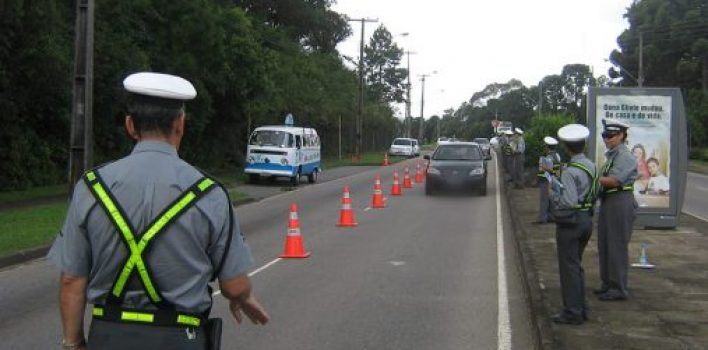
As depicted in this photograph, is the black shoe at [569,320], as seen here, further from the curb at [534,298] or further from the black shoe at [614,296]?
the black shoe at [614,296]

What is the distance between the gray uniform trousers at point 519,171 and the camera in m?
24.2

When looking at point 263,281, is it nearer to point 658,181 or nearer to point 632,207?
point 632,207

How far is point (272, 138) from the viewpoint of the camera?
1088 inches

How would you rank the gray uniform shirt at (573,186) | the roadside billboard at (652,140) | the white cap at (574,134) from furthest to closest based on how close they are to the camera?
the roadside billboard at (652,140), the white cap at (574,134), the gray uniform shirt at (573,186)

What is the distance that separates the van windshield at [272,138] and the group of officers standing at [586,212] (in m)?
19.9

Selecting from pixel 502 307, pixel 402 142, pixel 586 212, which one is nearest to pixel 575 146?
pixel 586 212

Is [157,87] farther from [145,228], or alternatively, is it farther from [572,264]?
[572,264]

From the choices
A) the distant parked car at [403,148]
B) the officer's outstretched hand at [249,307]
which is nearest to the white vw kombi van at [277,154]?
the officer's outstretched hand at [249,307]

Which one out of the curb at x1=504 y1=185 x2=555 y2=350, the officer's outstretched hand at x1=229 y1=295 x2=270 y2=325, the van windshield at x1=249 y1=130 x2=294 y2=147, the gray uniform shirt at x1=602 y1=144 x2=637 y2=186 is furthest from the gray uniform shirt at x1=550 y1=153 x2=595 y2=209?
the van windshield at x1=249 y1=130 x2=294 y2=147

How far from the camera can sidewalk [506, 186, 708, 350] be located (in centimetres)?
638

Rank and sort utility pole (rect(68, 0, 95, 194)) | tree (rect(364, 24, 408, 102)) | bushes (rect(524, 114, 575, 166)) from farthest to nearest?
tree (rect(364, 24, 408, 102)) → bushes (rect(524, 114, 575, 166)) → utility pole (rect(68, 0, 95, 194))

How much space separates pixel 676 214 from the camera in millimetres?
13891

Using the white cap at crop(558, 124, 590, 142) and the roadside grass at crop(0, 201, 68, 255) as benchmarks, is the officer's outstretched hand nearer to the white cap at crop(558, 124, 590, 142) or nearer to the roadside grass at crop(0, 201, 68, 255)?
the white cap at crop(558, 124, 590, 142)

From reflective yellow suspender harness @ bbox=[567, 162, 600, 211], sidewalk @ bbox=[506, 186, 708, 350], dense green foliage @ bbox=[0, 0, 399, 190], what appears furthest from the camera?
dense green foliage @ bbox=[0, 0, 399, 190]
